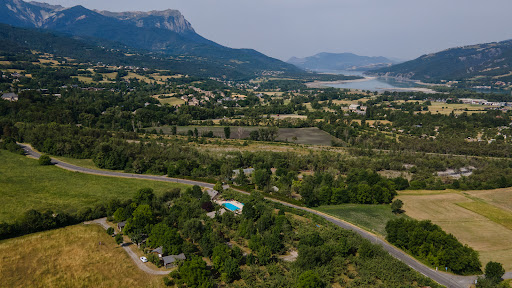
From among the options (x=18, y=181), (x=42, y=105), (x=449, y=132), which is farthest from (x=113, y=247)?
(x=449, y=132)

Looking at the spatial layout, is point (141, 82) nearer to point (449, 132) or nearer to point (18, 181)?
A: point (18, 181)

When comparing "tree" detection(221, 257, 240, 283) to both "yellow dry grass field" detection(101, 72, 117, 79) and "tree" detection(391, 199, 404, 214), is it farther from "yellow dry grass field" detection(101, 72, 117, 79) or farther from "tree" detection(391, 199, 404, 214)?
"yellow dry grass field" detection(101, 72, 117, 79)

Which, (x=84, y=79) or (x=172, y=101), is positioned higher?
(x=84, y=79)

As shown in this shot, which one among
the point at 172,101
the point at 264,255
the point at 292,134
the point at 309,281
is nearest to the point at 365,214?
the point at 264,255

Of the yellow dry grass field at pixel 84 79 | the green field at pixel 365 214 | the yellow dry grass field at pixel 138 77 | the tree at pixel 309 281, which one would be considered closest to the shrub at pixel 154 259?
the tree at pixel 309 281

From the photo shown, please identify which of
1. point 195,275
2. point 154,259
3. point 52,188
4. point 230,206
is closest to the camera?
point 195,275

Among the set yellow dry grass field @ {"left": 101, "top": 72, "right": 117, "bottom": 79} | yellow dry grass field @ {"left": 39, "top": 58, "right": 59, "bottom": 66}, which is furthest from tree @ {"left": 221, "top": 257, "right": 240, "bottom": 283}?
yellow dry grass field @ {"left": 39, "top": 58, "right": 59, "bottom": 66}

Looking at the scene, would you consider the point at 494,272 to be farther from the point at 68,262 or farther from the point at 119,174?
the point at 119,174
